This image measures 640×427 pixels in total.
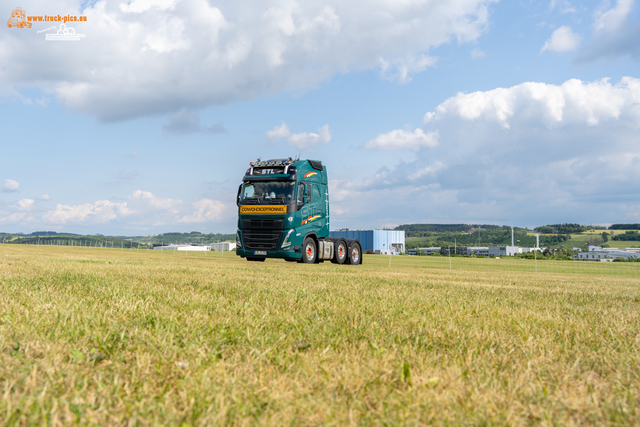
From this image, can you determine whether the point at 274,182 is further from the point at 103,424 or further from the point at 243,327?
the point at 103,424

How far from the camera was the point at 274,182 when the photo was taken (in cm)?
1877

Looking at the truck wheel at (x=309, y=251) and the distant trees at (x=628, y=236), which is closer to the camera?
the truck wheel at (x=309, y=251)

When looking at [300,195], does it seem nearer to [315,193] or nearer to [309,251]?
[315,193]

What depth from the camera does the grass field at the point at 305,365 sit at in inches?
86.8

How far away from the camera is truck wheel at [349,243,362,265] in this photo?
78.9ft

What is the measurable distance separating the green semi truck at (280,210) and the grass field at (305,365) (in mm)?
13189

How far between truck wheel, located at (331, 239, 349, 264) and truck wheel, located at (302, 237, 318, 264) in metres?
2.11

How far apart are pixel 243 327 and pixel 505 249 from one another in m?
148

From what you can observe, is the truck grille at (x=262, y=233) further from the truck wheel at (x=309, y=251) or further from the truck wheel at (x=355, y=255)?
the truck wheel at (x=355, y=255)

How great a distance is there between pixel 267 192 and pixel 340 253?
596 centimetres

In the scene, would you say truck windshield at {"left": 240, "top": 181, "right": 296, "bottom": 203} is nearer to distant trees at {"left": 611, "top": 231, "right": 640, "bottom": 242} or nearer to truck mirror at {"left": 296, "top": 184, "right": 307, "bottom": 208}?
truck mirror at {"left": 296, "top": 184, "right": 307, "bottom": 208}

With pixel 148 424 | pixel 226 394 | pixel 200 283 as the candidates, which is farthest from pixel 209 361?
pixel 200 283

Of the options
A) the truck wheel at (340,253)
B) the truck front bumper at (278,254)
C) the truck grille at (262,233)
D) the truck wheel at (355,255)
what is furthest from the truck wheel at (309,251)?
the truck wheel at (355,255)

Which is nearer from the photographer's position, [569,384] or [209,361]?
[569,384]
